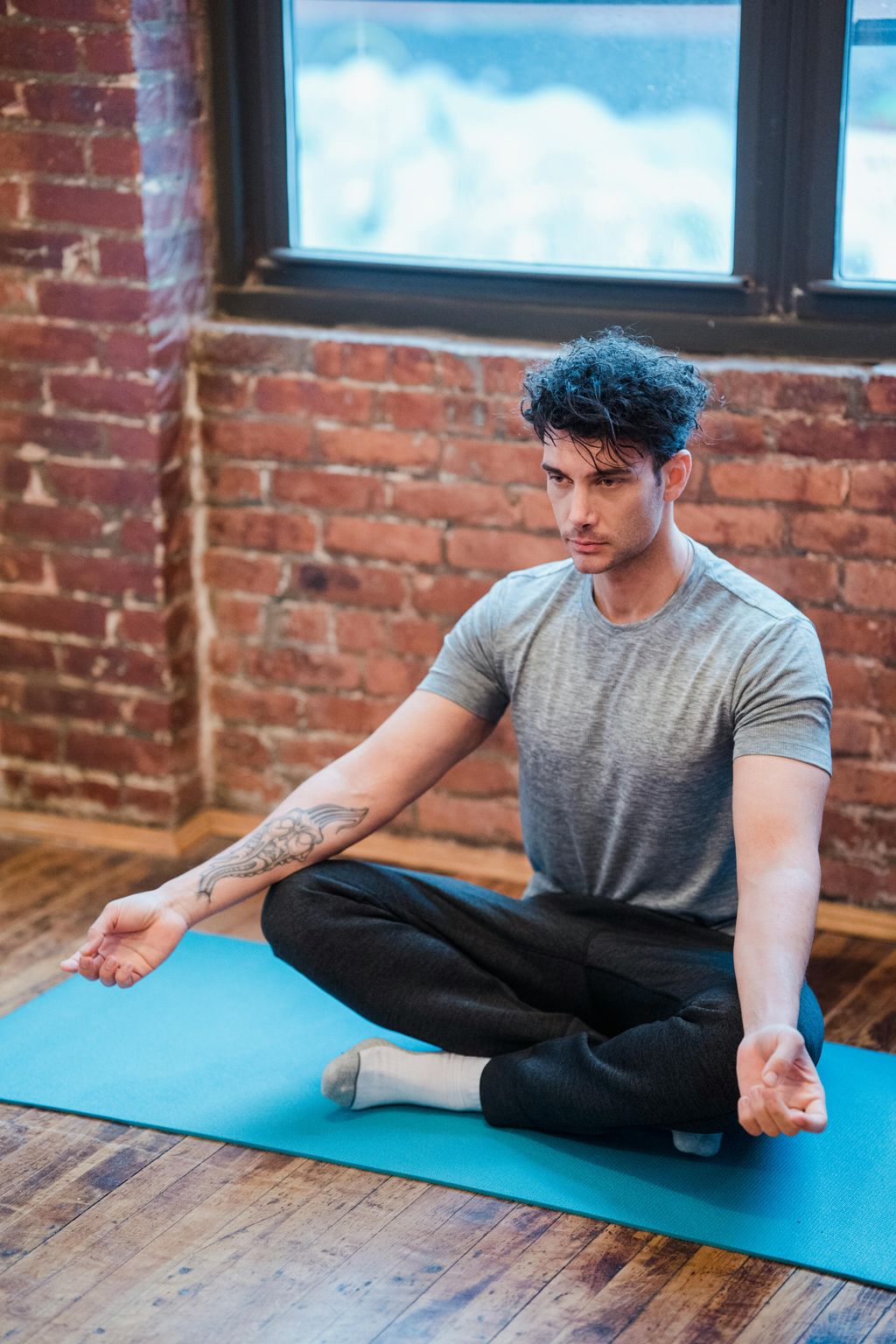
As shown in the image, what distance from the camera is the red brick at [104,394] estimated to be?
106 inches

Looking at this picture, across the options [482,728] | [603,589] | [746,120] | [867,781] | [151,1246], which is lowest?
[151,1246]

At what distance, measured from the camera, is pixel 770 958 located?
1746 millimetres

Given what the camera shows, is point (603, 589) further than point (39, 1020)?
No

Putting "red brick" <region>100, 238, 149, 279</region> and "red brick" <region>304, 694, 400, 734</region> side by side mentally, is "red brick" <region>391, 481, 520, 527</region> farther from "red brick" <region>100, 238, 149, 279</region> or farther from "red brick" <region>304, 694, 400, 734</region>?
"red brick" <region>100, 238, 149, 279</region>

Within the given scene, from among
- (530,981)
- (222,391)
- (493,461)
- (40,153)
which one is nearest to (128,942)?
(530,981)

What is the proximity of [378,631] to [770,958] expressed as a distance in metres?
1.20

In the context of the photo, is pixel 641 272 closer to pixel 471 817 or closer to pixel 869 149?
pixel 869 149

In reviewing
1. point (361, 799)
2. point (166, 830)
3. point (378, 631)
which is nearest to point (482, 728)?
point (361, 799)

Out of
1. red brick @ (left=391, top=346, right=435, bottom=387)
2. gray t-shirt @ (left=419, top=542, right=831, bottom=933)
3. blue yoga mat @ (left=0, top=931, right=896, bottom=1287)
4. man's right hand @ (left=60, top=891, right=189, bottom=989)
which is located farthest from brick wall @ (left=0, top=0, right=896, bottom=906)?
man's right hand @ (left=60, top=891, right=189, bottom=989)

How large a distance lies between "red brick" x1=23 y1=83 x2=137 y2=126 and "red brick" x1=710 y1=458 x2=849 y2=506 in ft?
3.59

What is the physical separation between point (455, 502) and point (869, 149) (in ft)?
2.76

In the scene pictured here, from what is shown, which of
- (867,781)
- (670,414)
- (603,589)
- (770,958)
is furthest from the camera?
(867,781)

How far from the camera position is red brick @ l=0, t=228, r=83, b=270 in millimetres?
2652

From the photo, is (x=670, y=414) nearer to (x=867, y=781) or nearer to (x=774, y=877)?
(x=774, y=877)
